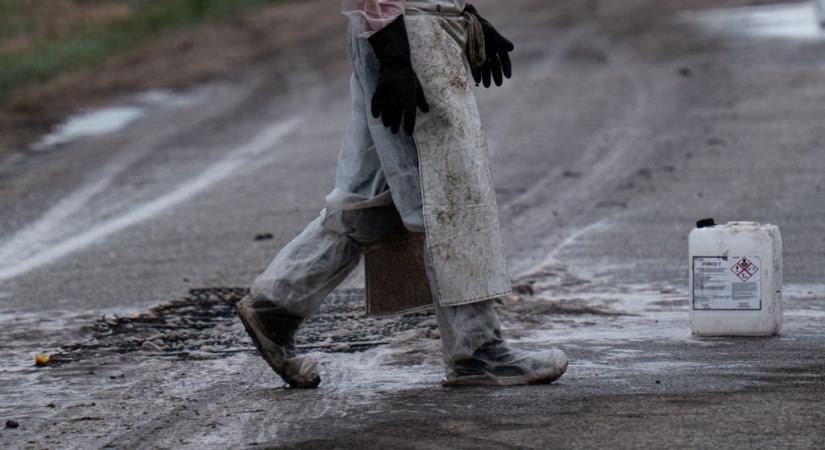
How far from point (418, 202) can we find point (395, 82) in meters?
0.41

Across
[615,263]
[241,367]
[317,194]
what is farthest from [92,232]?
[241,367]

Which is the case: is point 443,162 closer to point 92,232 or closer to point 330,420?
point 330,420

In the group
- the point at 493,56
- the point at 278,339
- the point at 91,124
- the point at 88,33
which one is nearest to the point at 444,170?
the point at 493,56

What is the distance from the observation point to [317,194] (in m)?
10.6

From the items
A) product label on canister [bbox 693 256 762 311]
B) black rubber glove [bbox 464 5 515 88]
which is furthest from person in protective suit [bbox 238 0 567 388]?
product label on canister [bbox 693 256 762 311]

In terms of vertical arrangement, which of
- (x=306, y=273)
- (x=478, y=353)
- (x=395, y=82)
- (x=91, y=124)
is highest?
(x=395, y=82)

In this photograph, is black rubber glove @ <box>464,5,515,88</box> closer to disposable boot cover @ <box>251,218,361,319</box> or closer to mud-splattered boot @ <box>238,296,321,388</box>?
disposable boot cover @ <box>251,218,361,319</box>

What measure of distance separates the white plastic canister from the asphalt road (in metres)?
0.11

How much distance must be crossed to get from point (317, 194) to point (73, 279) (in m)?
2.72

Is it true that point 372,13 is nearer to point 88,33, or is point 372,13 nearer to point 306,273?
point 306,273

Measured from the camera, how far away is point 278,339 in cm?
531

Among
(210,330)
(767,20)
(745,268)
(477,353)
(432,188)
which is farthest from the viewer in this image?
(767,20)

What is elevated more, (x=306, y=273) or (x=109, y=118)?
(x=109, y=118)

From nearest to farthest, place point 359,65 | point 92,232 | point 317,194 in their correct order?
point 359,65 → point 92,232 → point 317,194
